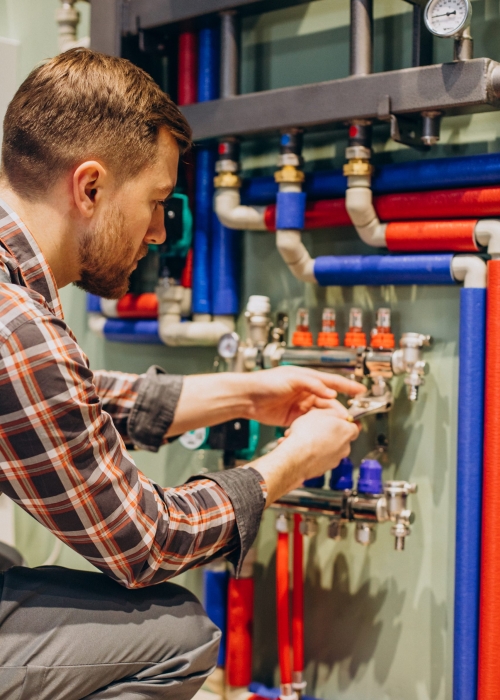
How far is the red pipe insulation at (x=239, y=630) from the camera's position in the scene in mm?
1427

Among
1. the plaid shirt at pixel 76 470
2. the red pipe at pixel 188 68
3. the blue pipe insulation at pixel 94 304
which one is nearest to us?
the plaid shirt at pixel 76 470

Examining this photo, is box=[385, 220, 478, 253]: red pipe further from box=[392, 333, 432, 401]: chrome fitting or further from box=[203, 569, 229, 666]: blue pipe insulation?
box=[203, 569, 229, 666]: blue pipe insulation

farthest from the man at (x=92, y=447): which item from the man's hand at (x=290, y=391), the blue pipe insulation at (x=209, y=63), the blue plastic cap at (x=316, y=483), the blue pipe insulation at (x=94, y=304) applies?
the blue pipe insulation at (x=94, y=304)

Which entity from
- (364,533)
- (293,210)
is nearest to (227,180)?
(293,210)

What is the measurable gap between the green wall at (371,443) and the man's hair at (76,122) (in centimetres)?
50

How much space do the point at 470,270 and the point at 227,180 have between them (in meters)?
0.46

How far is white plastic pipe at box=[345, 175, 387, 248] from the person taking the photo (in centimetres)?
125

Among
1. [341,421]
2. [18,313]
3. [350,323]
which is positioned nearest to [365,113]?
[350,323]

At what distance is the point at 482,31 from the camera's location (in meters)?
1.22

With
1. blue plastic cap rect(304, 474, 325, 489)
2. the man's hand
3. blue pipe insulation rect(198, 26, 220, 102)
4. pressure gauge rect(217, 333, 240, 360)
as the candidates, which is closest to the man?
the man's hand

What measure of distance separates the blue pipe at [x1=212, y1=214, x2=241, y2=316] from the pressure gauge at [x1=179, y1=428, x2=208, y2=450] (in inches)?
9.0

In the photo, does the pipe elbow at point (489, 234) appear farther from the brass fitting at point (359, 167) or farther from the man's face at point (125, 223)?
the man's face at point (125, 223)

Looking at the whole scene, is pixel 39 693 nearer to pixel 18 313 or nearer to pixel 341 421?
pixel 18 313

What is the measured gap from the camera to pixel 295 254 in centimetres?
134
